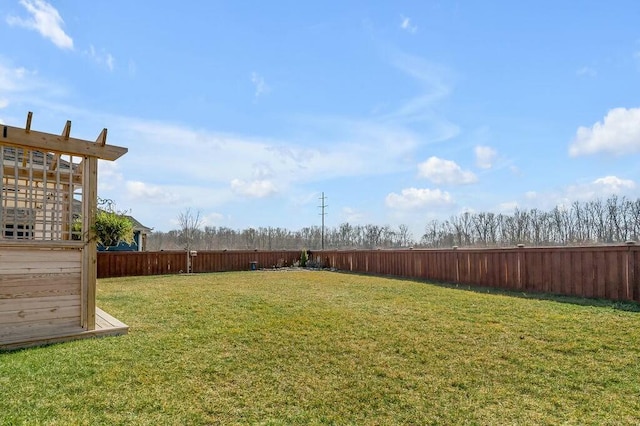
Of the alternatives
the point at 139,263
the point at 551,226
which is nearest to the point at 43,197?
the point at 139,263

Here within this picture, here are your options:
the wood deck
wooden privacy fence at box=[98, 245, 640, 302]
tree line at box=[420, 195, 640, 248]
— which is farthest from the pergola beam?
tree line at box=[420, 195, 640, 248]

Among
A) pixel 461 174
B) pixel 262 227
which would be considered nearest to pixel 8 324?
pixel 461 174

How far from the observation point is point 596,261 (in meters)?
6.62

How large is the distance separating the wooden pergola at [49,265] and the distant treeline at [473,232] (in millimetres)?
13323

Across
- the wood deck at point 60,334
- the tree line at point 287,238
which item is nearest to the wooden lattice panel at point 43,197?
the wood deck at point 60,334

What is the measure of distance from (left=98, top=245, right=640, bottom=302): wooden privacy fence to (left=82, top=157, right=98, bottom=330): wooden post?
7.97m

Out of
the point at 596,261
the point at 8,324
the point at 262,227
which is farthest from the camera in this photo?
the point at 262,227

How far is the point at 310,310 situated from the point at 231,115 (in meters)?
7.56

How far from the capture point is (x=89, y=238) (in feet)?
15.0

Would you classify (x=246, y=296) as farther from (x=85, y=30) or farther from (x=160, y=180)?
(x=160, y=180)

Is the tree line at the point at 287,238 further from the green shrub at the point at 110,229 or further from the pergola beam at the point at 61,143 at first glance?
the pergola beam at the point at 61,143

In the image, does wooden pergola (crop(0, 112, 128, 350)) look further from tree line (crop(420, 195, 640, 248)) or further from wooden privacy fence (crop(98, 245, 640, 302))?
tree line (crop(420, 195, 640, 248))

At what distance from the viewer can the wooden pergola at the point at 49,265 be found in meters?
4.10

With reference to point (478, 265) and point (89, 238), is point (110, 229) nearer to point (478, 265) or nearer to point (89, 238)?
point (89, 238)
